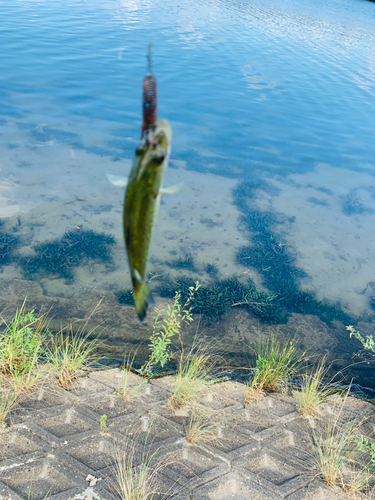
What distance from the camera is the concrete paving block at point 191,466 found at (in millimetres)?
3643

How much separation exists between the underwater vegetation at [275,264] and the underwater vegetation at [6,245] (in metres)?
5.27

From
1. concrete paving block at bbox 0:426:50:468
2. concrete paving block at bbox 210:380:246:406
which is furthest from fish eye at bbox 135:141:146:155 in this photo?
concrete paving block at bbox 210:380:246:406

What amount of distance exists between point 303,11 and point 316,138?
24.8 m

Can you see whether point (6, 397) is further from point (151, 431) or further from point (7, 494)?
point (151, 431)

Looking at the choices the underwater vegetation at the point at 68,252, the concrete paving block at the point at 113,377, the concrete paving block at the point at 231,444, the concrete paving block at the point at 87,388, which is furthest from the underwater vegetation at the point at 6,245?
the concrete paving block at the point at 231,444

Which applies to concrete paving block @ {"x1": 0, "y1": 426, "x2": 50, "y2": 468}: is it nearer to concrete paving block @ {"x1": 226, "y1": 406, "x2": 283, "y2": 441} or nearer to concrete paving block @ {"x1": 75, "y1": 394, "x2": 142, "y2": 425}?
concrete paving block @ {"x1": 75, "y1": 394, "x2": 142, "y2": 425}

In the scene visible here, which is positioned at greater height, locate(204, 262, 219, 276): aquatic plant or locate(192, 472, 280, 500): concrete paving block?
locate(192, 472, 280, 500): concrete paving block

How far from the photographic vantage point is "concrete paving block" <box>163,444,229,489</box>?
12.0ft

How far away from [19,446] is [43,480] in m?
0.49

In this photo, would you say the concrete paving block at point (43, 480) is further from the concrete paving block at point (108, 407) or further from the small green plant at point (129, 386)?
the small green plant at point (129, 386)

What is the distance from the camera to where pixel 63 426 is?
13.5 feet

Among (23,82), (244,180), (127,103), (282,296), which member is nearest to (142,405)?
(282,296)

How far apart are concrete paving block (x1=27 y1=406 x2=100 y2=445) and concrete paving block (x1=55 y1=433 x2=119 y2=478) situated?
11 cm

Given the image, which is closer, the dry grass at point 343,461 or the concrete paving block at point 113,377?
the dry grass at point 343,461
